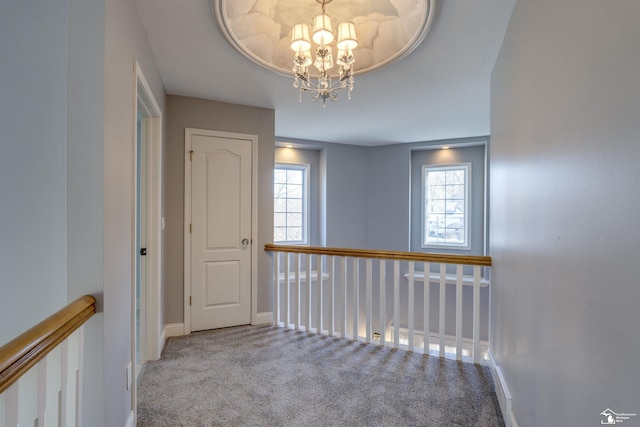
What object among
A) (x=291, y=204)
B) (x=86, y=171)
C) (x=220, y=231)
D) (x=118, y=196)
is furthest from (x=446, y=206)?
(x=86, y=171)

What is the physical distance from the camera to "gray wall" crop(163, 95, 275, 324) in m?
3.14

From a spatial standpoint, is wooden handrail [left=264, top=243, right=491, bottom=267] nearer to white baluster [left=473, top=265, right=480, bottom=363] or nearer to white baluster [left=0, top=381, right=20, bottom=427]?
white baluster [left=473, top=265, right=480, bottom=363]

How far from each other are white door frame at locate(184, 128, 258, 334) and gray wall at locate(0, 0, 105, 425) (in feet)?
5.99

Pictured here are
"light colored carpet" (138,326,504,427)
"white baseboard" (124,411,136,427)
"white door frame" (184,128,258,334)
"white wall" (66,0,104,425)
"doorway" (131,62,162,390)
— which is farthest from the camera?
"white door frame" (184,128,258,334)

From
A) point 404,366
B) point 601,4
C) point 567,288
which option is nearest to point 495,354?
point 404,366

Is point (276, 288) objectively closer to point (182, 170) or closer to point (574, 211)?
point (182, 170)

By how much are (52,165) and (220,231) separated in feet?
6.72

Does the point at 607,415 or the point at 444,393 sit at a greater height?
the point at 607,415

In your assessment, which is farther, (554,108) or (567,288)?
(554,108)

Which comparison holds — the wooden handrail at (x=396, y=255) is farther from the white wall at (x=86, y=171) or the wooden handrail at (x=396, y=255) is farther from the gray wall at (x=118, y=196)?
the white wall at (x=86, y=171)

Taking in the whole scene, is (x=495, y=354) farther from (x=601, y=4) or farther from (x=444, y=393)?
(x=601, y=4)

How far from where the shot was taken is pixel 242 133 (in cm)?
347

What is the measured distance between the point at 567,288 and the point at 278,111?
3.25 metres

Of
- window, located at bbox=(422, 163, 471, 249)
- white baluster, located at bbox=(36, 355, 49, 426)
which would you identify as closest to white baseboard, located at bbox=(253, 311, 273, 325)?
white baluster, located at bbox=(36, 355, 49, 426)
